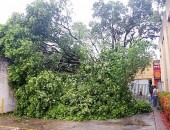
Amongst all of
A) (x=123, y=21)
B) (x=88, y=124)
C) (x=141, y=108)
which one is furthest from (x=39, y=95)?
(x=123, y=21)

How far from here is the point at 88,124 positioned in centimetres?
1293

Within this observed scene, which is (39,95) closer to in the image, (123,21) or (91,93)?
(91,93)

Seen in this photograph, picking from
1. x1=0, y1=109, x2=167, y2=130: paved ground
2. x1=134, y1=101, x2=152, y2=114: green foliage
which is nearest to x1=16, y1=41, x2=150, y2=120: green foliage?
x1=134, y1=101, x2=152, y2=114: green foliage

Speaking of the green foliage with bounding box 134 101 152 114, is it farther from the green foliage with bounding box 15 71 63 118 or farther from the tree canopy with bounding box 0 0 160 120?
the green foliage with bounding box 15 71 63 118

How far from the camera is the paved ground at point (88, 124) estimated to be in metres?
11.9

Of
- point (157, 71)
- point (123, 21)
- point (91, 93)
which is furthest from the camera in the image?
point (157, 71)

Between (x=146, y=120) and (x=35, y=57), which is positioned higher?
(x=35, y=57)

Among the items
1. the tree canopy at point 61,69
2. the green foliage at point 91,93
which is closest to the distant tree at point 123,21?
the tree canopy at point 61,69

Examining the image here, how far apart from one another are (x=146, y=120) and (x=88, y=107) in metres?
3.22

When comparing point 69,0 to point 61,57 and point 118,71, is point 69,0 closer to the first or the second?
point 61,57

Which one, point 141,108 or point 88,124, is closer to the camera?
point 88,124

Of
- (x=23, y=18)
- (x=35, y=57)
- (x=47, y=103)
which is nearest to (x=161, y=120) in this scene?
(x=47, y=103)

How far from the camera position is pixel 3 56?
16.8 meters

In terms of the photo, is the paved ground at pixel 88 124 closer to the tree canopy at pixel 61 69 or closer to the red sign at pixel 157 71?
the tree canopy at pixel 61 69
